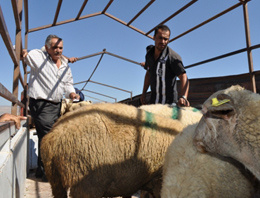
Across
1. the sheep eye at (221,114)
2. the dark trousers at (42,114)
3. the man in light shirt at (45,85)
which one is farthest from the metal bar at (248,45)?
the dark trousers at (42,114)

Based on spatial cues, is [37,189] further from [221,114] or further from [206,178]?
[221,114]

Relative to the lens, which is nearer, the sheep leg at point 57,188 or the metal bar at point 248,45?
the sheep leg at point 57,188

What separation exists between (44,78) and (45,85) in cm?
11

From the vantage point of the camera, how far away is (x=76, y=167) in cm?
197

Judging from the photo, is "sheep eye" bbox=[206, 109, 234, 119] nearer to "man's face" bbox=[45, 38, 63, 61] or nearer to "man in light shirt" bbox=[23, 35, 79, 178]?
"man in light shirt" bbox=[23, 35, 79, 178]

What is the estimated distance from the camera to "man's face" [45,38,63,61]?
357 centimetres

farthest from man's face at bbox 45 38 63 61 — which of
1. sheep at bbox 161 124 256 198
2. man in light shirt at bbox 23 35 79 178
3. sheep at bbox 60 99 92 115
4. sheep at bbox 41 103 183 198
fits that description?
sheep at bbox 161 124 256 198

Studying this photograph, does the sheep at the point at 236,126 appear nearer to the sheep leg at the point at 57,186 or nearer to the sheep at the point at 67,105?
the sheep leg at the point at 57,186

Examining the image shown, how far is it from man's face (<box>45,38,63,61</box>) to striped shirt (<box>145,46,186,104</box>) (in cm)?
148

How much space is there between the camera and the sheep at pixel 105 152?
197 cm

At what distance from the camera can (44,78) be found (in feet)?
11.6

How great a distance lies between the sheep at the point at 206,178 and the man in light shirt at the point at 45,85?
2558mm

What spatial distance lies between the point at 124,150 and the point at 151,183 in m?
0.47

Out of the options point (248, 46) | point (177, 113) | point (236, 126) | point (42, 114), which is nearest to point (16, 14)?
point (42, 114)
